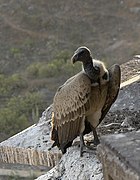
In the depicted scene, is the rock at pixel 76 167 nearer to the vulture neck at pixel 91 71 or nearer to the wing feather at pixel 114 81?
the wing feather at pixel 114 81

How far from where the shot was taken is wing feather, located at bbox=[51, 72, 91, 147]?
4.80 m

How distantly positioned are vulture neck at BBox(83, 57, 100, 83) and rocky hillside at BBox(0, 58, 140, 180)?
0.65m

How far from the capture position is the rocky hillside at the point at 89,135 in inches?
195

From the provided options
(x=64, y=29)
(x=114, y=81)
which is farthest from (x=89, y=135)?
(x=64, y=29)

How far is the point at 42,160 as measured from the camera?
563 centimetres

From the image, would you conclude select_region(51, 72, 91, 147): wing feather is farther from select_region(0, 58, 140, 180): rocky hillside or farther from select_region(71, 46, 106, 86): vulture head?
select_region(0, 58, 140, 180): rocky hillside

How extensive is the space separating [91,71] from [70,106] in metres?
0.37

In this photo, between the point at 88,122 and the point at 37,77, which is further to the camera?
the point at 37,77

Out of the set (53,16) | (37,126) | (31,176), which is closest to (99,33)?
(53,16)

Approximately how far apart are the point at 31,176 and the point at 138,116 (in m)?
4.38

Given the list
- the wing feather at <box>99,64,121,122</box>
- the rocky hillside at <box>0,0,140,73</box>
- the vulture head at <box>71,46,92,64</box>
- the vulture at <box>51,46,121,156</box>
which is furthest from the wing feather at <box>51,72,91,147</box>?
the rocky hillside at <box>0,0,140,73</box>

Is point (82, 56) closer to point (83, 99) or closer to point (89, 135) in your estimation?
point (83, 99)

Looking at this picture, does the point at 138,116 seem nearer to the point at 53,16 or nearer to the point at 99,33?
the point at 99,33

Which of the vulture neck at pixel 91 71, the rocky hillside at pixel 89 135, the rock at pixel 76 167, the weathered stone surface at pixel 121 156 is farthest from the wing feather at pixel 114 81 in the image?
the weathered stone surface at pixel 121 156
